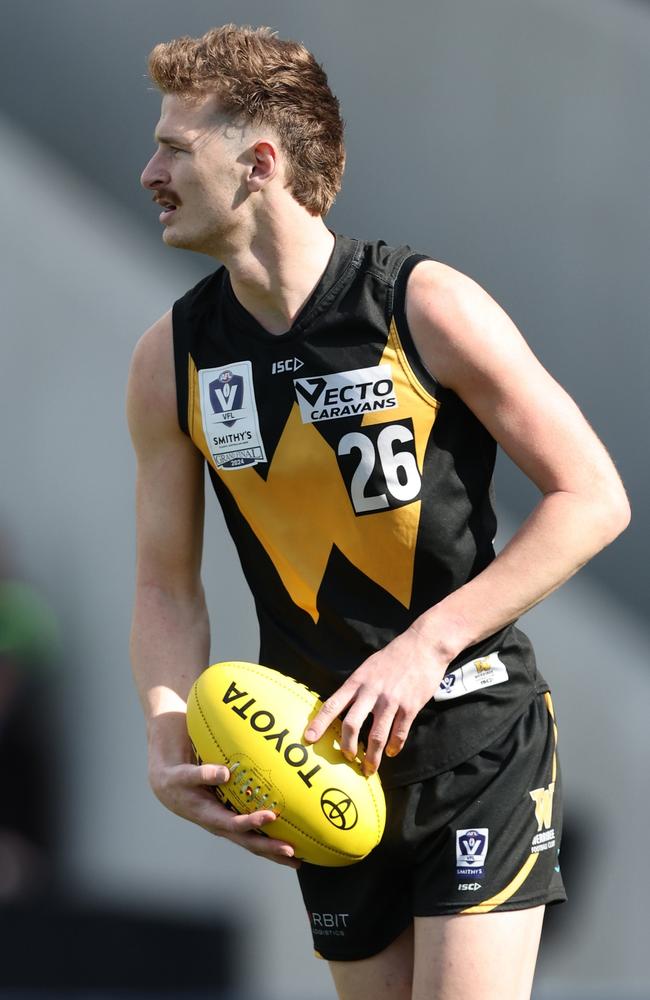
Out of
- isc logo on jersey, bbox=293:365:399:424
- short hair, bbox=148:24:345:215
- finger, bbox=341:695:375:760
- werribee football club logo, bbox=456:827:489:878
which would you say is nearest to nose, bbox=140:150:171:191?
short hair, bbox=148:24:345:215

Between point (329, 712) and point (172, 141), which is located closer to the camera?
point (329, 712)

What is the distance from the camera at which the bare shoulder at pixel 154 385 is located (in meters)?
2.47

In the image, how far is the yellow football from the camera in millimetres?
2129

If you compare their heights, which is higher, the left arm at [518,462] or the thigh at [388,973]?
the left arm at [518,462]

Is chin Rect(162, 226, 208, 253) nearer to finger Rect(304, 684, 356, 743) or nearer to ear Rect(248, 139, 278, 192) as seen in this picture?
ear Rect(248, 139, 278, 192)

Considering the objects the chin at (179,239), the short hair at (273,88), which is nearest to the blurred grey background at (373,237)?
the short hair at (273,88)

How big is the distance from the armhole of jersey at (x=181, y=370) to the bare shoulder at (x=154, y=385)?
0.04 feet

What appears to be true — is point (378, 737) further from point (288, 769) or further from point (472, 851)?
point (472, 851)

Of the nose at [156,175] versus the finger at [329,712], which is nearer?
the finger at [329,712]

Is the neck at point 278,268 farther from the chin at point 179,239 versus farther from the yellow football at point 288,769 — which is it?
the yellow football at point 288,769

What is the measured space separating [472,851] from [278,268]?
110cm

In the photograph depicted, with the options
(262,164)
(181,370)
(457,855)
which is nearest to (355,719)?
(457,855)

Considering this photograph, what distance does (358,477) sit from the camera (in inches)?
91.1

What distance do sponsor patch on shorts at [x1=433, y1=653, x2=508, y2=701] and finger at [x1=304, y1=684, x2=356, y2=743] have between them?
0.85 feet
